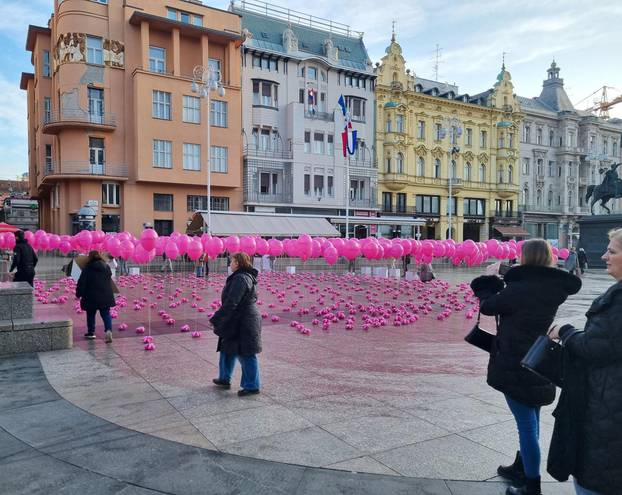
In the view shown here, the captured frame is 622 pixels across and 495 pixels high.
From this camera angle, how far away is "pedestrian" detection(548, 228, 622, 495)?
2439mm

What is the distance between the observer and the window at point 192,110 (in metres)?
37.7

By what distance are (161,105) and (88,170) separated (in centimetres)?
737

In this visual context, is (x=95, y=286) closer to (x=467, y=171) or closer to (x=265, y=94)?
(x=265, y=94)

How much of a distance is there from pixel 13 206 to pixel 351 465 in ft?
233

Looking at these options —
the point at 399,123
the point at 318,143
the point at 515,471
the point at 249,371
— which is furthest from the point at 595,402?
the point at 399,123

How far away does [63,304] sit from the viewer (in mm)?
13570

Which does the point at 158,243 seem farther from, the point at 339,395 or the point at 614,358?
the point at 614,358

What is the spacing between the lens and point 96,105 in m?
35.8

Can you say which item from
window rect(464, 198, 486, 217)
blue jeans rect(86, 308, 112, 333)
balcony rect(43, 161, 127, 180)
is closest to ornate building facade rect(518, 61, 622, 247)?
window rect(464, 198, 486, 217)

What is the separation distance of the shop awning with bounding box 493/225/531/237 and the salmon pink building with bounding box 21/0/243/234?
1281 inches

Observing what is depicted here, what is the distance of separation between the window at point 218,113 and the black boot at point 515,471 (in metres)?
37.5

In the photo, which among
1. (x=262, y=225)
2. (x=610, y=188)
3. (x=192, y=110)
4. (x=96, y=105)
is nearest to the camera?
(x=610, y=188)

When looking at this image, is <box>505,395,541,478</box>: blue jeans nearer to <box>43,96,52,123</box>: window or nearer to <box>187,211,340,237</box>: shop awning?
<box>187,211,340,237</box>: shop awning

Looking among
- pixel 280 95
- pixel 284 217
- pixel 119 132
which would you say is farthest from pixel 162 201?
pixel 280 95
